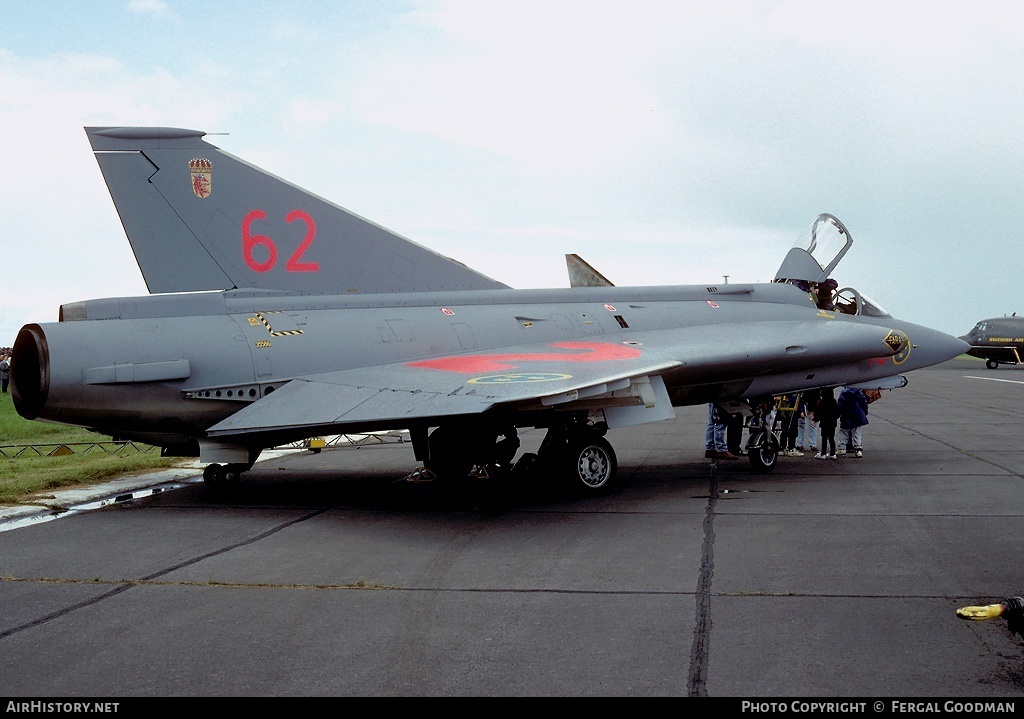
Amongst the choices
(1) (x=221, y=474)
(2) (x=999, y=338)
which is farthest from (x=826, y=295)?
(2) (x=999, y=338)

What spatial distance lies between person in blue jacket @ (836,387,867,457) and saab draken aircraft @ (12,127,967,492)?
0.92 m

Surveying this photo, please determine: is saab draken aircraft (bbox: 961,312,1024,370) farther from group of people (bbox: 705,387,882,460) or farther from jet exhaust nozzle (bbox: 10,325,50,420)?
jet exhaust nozzle (bbox: 10,325,50,420)

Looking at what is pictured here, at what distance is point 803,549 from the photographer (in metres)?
7.98

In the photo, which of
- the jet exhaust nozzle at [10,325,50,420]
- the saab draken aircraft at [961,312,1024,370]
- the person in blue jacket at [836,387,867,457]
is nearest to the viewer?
the jet exhaust nozzle at [10,325,50,420]

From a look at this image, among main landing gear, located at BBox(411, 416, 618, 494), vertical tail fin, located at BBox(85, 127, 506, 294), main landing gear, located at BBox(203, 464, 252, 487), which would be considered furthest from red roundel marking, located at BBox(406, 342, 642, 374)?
main landing gear, located at BBox(203, 464, 252, 487)

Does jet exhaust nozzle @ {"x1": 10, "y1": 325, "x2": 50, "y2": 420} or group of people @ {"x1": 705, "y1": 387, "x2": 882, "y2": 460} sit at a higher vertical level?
jet exhaust nozzle @ {"x1": 10, "y1": 325, "x2": 50, "y2": 420}

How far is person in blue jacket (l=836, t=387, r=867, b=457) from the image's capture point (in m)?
15.2

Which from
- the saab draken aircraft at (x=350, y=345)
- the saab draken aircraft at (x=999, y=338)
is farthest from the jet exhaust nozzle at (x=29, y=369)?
the saab draken aircraft at (x=999, y=338)

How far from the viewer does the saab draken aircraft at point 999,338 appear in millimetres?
50188

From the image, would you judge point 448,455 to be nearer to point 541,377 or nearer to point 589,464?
point 589,464

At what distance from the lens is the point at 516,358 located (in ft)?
36.6

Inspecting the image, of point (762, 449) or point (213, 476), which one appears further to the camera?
point (762, 449)

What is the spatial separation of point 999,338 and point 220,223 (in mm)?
48888

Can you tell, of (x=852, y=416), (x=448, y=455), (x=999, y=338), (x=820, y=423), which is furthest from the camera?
(x=999, y=338)
